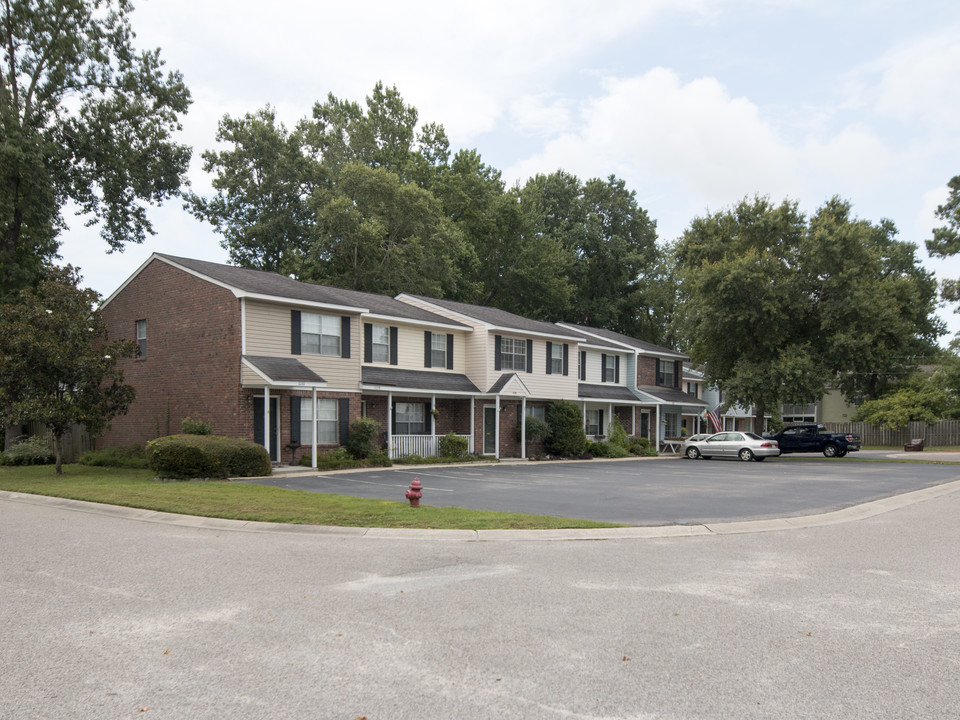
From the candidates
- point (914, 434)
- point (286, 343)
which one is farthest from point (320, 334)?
point (914, 434)

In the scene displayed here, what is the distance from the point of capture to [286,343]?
82.4 ft

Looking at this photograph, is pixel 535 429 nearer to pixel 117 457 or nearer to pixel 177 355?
pixel 177 355

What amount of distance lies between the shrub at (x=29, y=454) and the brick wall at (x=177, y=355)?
Result: 186 centimetres

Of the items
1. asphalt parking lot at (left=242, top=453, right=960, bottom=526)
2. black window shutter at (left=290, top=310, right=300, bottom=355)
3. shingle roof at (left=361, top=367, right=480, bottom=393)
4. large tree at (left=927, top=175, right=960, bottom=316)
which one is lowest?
asphalt parking lot at (left=242, top=453, right=960, bottom=526)

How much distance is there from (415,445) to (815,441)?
22328 mm

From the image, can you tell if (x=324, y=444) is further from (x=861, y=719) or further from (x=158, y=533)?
(x=861, y=719)

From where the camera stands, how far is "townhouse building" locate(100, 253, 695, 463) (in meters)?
24.0

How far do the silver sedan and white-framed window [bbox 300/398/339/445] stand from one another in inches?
757

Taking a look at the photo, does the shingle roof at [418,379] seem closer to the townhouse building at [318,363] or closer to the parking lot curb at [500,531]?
the townhouse building at [318,363]

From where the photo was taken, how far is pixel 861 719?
4.48 metres

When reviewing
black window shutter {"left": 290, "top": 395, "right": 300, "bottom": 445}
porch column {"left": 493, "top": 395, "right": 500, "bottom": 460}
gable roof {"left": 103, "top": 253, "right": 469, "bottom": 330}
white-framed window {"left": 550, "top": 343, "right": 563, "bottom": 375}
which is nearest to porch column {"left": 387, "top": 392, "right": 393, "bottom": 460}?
gable roof {"left": 103, "top": 253, "right": 469, "bottom": 330}

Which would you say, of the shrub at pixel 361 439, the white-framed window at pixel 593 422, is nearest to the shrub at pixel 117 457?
the shrub at pixel 361 439

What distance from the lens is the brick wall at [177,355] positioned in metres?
23.9

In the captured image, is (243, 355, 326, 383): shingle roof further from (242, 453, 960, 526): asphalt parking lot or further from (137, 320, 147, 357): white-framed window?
(137, 320, 147, 357): white-framed window
